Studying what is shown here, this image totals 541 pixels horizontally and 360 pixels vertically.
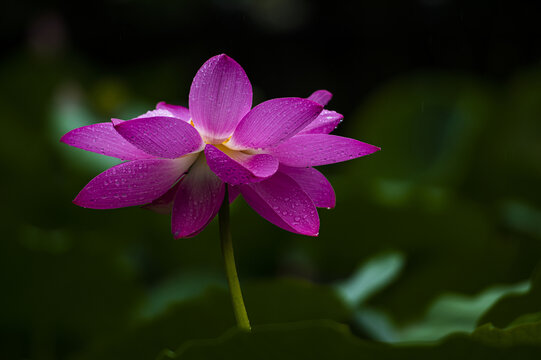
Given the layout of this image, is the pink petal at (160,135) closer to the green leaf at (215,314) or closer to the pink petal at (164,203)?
the pink petal at (164,203)

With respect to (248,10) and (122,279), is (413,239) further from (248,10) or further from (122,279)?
(248,10)

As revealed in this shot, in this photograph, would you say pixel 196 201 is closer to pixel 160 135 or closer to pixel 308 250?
pixel 160 135

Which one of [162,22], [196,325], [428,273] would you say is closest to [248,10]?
[162,22]

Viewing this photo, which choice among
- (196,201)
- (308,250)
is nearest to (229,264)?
(196,201)

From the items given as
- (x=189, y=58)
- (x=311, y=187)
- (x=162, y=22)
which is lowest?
(x=189, y=58)

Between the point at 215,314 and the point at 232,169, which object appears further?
the point at 215,314
